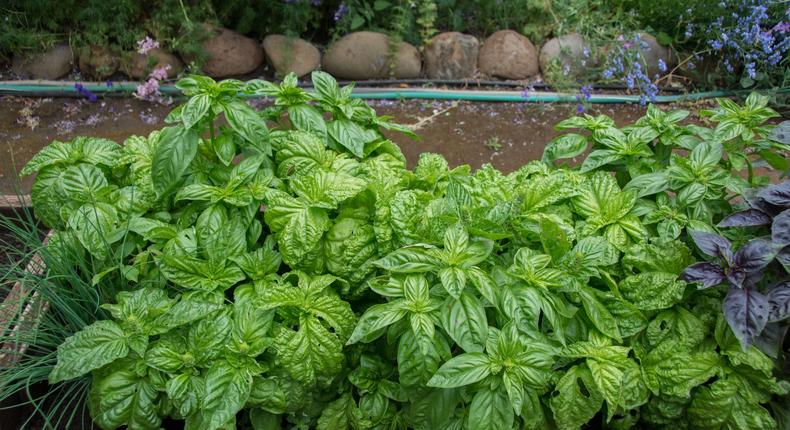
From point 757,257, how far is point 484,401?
779 mm

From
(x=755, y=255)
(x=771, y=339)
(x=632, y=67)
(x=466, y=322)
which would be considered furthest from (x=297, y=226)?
(x=632, y=67)

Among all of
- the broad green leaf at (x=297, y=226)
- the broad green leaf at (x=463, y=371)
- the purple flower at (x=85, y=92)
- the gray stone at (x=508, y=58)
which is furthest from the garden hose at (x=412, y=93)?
the broad green leaf at (x=463, y=371)

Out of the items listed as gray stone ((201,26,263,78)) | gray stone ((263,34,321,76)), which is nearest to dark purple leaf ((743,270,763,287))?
gray stone ((263,34,321,76))

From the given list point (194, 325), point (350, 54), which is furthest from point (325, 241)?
point (350, 54)

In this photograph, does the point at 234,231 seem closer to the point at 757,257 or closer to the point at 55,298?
the point at 55,298

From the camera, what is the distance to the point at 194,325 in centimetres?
172

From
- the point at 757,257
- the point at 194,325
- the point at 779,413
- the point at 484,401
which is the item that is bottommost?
the point at 779,413

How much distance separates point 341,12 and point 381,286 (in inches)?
128

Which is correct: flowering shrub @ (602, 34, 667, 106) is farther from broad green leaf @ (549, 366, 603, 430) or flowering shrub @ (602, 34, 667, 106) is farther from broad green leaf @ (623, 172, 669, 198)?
broad green leaf @ (549, 366, 603, 430)

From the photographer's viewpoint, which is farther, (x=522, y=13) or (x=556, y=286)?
(x=522, y=13)

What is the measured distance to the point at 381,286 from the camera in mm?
1684

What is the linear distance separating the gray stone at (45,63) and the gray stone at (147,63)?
41 cm

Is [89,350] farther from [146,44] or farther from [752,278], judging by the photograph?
[146,44]

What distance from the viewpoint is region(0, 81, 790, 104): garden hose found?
4.23 metres
